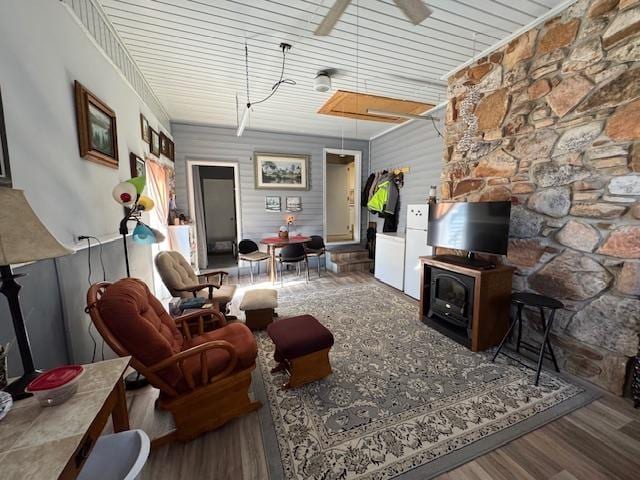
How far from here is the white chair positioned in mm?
958

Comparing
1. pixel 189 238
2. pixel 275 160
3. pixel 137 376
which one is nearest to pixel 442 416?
pixel 137 376

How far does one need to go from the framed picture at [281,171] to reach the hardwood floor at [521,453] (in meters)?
4.20

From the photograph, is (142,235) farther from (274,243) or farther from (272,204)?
(272,204)

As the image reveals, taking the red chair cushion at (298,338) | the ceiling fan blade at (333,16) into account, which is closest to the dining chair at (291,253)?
the red chair cushion at (298,338)

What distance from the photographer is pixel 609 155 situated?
191 cm

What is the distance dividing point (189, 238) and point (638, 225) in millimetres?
5058

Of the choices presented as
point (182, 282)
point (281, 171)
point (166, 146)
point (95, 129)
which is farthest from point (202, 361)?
point (281, 171)

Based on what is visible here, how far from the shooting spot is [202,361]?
5.23 feet

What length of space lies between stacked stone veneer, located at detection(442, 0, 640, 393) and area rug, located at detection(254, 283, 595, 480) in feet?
1.64

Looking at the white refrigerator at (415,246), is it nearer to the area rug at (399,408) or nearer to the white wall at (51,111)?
the area rug at (399,408)

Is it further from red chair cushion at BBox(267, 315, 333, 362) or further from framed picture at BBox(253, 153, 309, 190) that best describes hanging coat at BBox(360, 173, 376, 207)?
red chair cushion at BBox(267, 315, 333, 362)

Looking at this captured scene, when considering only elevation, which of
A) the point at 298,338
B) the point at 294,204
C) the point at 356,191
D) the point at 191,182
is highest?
the point at 191,182

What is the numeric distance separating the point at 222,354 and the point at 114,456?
30.4 inches

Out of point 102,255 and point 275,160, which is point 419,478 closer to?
point 102,255
